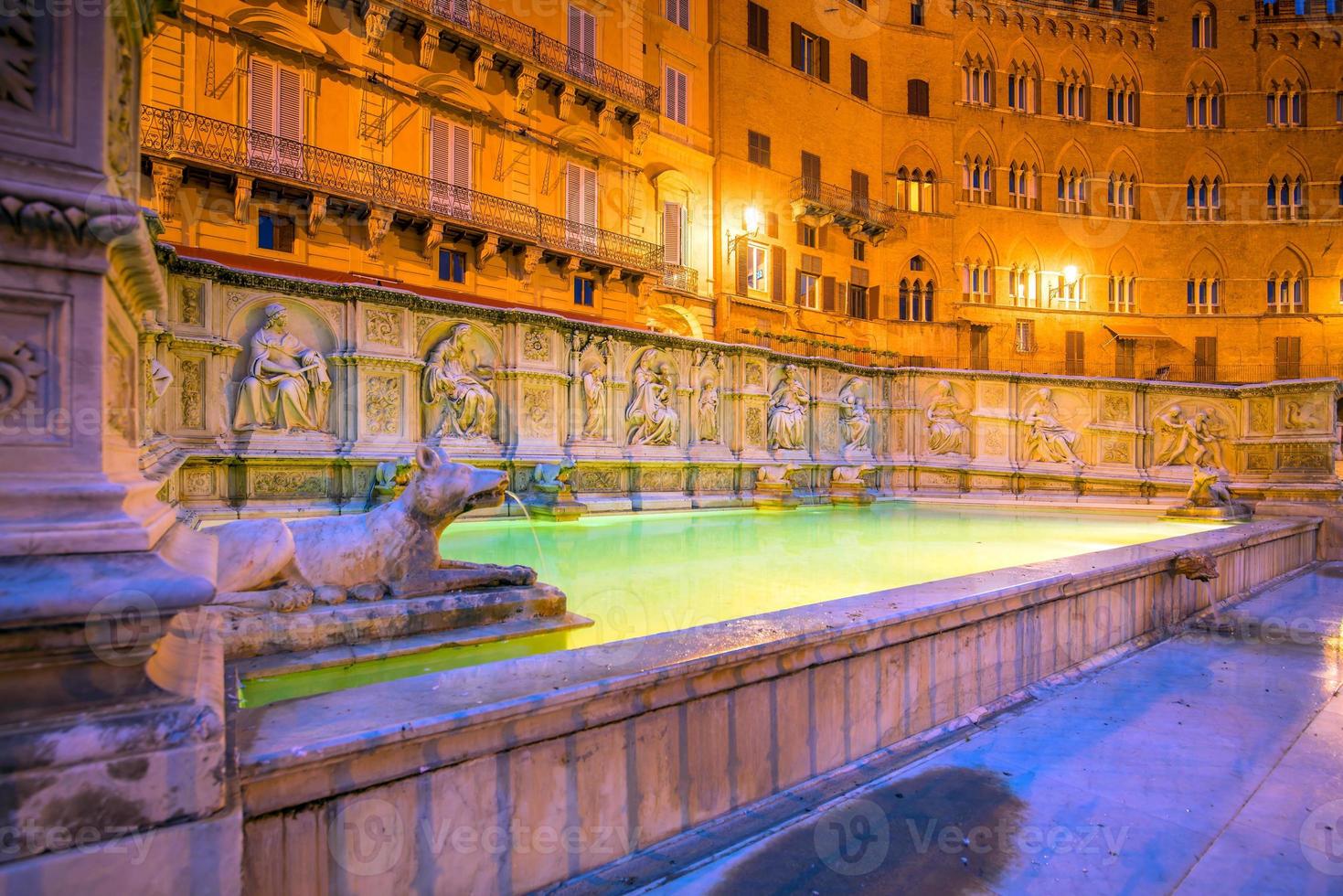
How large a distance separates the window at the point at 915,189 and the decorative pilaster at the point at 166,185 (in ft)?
86.3

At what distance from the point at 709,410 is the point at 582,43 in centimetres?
1435

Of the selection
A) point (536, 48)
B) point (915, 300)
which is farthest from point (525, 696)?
point (915, 300)

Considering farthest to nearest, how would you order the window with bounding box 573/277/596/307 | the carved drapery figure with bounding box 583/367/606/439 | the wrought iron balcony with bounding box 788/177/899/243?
the wrought iron balcony with bounding box 788/177/899/243, the window with bounding box 573/277/596/307, the carved drapery figure with bounding box 583/367/606/439

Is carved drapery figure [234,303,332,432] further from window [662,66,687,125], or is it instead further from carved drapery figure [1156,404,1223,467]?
window [662,66,687,125]

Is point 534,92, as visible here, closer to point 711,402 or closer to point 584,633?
point 711,402

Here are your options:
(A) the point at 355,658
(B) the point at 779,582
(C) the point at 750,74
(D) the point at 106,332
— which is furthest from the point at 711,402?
(C) the point at 750,74

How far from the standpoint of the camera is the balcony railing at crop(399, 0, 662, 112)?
58.3 ft

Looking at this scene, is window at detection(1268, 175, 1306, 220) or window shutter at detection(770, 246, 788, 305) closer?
window shutter at detection(770, 246, 788, 305)

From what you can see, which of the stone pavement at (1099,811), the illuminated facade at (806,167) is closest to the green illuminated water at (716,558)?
the stone pavement at (1099,811)

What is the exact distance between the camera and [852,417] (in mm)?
15859

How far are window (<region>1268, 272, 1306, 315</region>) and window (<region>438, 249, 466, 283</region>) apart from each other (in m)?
34.6

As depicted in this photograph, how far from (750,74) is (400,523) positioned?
86.3ft

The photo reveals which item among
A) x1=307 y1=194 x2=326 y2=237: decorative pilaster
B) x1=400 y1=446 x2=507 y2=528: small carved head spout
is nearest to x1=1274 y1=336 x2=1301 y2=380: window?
x1=307 y1=194 x2=326 y2=237: decorative pilaster

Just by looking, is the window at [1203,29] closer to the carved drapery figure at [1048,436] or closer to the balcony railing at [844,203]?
the balcony railing at [844,203]
